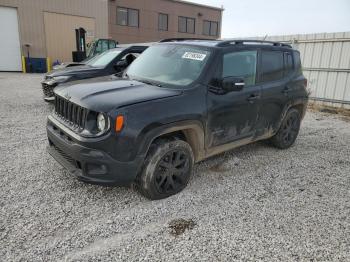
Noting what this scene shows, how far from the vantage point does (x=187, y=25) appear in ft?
113

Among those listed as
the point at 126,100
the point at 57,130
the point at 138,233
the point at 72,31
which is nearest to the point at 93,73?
the point at 57,130

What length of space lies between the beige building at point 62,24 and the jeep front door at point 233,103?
20235mm

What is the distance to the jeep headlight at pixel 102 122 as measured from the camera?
2.95 meters

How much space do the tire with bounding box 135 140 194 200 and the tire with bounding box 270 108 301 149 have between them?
241cm

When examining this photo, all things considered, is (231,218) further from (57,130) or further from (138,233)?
(57,130)

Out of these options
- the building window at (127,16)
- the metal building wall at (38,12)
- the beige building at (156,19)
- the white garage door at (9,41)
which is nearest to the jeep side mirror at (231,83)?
the white garage door at (9,41)

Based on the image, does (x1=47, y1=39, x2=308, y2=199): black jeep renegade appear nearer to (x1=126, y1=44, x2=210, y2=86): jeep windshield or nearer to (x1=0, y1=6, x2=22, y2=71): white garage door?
(x1=126, y1=44, x2=210, y2=86): jeep windshield

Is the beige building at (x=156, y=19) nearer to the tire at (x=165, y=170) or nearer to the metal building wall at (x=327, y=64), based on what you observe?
the metal building wall at (x=327, y=64)

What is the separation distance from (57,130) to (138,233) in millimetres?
1708

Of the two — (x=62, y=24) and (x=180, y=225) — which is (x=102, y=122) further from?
(x=62, y=24)

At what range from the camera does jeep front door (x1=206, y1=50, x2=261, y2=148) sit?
3709 millimetres

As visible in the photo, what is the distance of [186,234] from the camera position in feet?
9.36

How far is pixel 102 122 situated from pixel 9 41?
21801 mm

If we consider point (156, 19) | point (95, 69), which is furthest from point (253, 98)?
point (156, 19)
